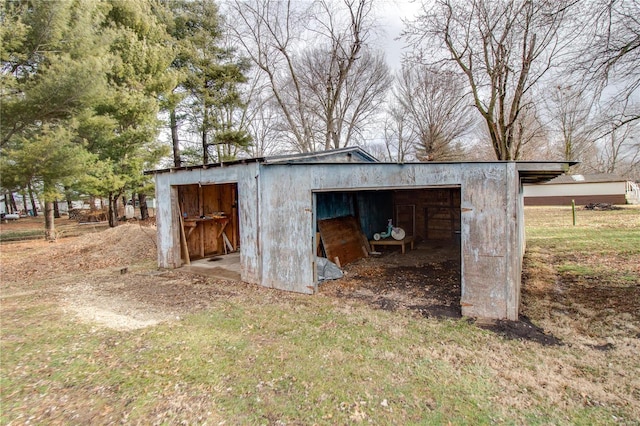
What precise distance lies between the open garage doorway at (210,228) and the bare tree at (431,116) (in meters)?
14.5

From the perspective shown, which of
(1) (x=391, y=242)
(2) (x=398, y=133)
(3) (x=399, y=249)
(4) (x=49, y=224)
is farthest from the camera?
(2) (x=398, y=133)

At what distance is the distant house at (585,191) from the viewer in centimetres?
2494

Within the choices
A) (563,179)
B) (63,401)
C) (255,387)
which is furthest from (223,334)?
(563,179)

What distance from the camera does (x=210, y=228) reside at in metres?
10.1

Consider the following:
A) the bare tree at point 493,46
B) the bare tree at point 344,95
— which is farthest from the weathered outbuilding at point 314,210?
the bare tree at point 344,95

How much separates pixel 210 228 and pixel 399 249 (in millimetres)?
5985

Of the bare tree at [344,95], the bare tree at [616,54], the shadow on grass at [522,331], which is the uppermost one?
the bare tree at [344,95]

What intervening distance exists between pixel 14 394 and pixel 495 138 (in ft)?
46.1

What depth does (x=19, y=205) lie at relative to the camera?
4438 cm

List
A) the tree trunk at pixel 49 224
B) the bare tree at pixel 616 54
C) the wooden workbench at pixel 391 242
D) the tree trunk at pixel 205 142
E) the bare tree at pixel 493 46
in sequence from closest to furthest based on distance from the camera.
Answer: the bare tree at pixel 616 54 → the wooden workbench at pixel 391 242 → the bare tree at pixel 493 46 → the tree trunk at pixel 49 224 → the tree trunk at pixel 205 142

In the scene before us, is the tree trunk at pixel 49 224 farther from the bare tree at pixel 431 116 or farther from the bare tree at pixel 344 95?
the bare tree at pixel 431 116

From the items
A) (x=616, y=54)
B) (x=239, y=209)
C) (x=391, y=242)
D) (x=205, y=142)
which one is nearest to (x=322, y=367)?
(x=239, y=209)

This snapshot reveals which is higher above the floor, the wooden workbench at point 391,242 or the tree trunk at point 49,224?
the tree trunk at point 49,224

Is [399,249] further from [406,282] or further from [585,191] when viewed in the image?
[585,191]
